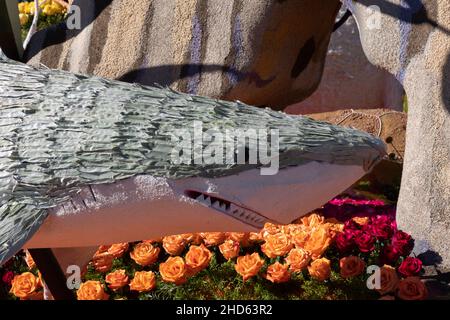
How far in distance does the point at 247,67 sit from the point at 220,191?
1.54 metres

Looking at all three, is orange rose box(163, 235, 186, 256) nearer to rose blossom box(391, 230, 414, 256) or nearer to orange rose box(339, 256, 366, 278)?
orange rose box(339, 256, 366, 278)

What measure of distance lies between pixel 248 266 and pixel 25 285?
0.89 meters

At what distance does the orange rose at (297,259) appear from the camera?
2514 millimetres

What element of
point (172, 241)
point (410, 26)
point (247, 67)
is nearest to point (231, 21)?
point (247, 67)

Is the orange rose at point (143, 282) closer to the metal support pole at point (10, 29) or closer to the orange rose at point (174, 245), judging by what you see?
the orange rose at point (174, 245)

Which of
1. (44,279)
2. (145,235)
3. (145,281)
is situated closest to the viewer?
(145,235)

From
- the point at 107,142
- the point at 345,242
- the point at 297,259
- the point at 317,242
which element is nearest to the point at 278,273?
the point at 297,259

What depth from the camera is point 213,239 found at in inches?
108

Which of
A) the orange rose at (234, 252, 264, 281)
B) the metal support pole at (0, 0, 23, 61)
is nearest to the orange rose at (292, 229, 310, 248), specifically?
the orange rose at (234, 252, 264, 281)

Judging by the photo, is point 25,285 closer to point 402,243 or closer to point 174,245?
point 174,245

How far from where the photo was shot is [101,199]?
1.48m

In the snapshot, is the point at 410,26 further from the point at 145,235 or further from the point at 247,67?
the point at 145,235

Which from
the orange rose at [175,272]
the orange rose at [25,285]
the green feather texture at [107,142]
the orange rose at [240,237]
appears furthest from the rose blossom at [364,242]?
the orange rose at [25,285]
